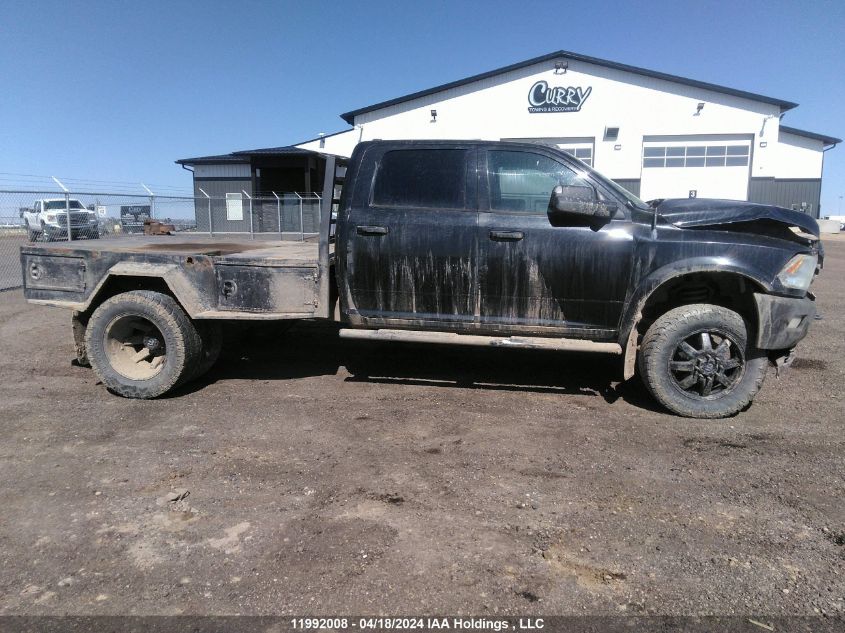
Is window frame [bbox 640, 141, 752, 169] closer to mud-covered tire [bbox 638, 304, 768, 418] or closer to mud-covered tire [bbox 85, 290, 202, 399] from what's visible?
mud-covered tire [bbox 638, 304, 768, 418]

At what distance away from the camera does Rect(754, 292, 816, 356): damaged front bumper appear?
421 centimetres

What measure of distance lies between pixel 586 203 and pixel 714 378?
66.0 inches

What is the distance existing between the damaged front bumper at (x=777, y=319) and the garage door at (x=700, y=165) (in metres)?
23.4

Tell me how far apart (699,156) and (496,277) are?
1001 inches

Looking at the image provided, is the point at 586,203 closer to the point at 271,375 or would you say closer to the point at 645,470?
the point at 645,470

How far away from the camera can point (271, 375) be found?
18.6ft

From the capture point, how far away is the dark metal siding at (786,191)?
2566cm

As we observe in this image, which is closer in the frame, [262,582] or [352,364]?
[262,582]

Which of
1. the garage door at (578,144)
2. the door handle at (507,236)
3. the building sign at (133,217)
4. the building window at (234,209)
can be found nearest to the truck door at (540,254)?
the door handle at (507,236)

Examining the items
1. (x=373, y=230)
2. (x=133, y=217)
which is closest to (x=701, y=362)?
(x=373, y=230)

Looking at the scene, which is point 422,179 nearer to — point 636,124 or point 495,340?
point 495,340

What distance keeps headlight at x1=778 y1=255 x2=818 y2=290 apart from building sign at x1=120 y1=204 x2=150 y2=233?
51.1ft

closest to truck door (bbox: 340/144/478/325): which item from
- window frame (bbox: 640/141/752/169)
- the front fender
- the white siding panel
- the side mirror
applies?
the side mirror

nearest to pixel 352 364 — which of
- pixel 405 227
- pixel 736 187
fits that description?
pixel 405 227
